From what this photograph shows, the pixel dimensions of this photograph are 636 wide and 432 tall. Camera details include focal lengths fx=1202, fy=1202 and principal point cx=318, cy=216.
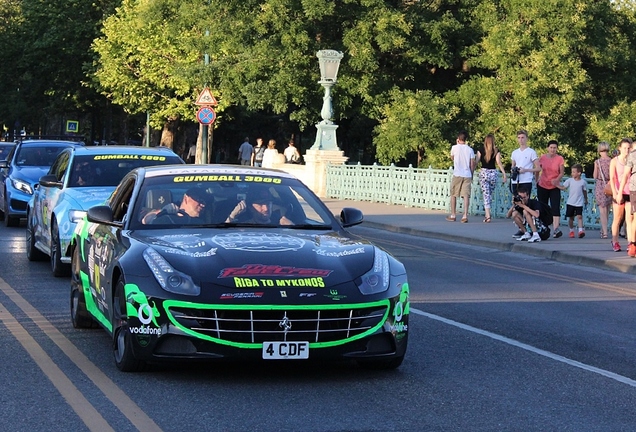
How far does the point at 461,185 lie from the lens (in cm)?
2578

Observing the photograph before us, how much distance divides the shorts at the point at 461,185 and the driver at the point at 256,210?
17.0 meters

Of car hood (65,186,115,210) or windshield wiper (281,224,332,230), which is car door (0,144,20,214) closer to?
car hood (65,186,115,210)

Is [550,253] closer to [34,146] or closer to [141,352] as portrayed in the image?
[34,146]

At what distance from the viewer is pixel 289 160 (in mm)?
42562

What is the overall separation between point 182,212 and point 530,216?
41.8ft

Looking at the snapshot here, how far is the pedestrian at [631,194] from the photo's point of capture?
17.9 metres

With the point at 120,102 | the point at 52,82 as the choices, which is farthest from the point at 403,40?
the point at 52,82

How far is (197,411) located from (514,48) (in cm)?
3609

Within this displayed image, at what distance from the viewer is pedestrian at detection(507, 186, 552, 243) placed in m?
20.5

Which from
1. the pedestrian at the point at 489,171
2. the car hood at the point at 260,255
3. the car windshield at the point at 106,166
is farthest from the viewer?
the pedestrian at the point at 489,171

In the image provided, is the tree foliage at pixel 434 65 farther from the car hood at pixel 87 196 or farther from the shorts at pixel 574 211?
the car hood at pixel 87 196

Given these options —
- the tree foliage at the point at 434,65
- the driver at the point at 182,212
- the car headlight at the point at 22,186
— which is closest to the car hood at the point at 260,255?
the driver at the point at 182,212

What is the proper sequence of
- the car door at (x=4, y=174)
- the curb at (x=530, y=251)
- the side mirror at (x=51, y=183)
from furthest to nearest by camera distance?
the car door at (x=4, y=174), the curb at (x=530, y=251), the side mirror at (x=51, y=183)

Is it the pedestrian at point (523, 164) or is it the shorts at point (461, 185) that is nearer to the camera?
the pedestrian at point (523, 164)
